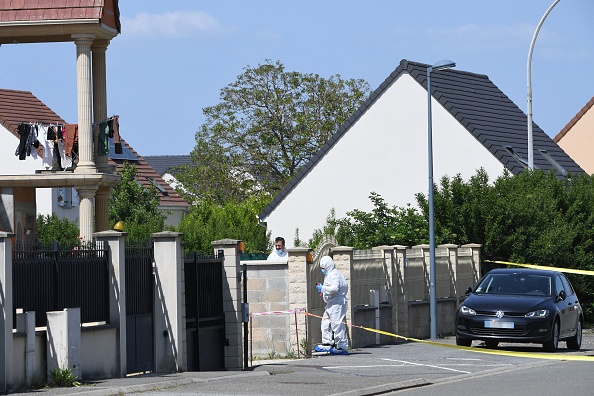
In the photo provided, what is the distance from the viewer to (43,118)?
59.9 meters

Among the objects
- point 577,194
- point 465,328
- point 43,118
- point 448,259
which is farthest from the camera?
point 43,118

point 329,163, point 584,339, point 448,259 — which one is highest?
point 329,163

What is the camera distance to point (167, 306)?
1884 centimetres

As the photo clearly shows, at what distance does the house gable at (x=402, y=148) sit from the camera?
46406mm

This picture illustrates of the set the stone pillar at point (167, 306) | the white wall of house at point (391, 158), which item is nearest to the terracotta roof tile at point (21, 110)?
the white wall of house at point (391, 158)

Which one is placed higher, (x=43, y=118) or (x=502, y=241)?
(x=43, y=118)

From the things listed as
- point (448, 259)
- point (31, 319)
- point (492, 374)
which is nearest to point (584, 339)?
point (448, 259)

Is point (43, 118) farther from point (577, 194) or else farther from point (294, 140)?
point (577, 194)

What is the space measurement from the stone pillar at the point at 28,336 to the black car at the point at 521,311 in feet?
33.4

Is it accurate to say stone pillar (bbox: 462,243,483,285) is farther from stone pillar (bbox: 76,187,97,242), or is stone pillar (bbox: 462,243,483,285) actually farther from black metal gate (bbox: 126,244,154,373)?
black metal gate (bbox: 126,244,154,373)

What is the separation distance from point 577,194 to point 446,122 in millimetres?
10301

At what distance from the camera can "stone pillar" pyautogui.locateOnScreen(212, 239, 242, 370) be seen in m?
20.6

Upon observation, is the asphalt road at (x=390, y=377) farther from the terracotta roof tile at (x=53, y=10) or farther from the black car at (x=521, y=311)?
the terracotta roof tile at (x=53, y=10)

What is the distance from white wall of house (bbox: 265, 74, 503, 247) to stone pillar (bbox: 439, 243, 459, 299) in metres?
14.0
